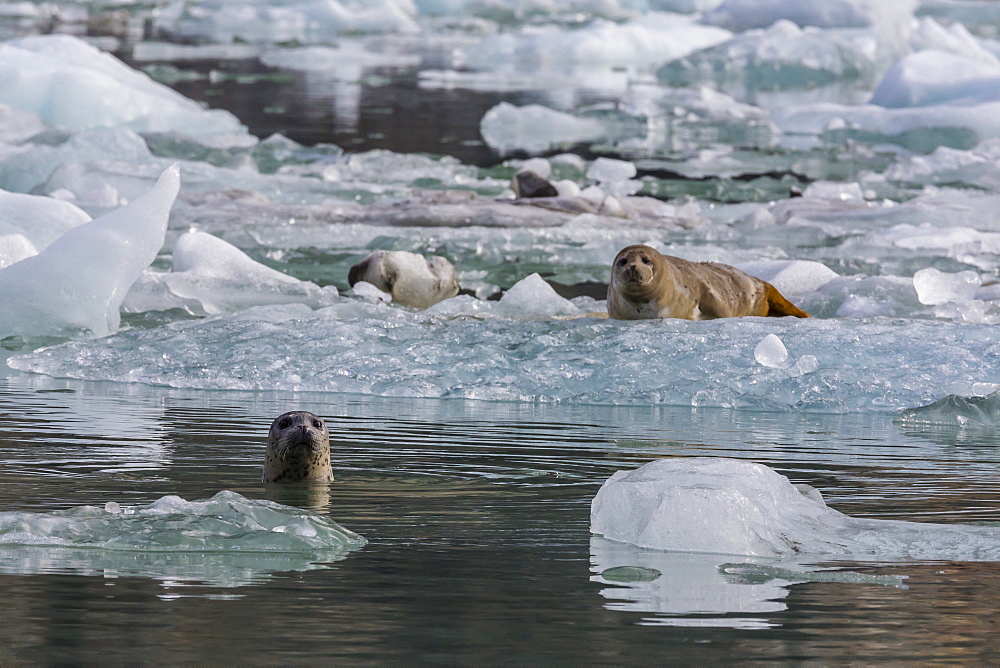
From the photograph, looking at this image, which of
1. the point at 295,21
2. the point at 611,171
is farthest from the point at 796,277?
the point at 295,21

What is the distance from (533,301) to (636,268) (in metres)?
1.08

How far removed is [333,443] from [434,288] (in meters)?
4.04

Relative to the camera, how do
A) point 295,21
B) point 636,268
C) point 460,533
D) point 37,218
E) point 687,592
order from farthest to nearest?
point 295,21 < point 37,218 < point 636,268 < point 460,533 < point 687,592

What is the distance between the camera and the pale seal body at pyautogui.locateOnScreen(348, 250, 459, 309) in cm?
865

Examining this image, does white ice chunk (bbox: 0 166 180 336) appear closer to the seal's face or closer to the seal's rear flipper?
the seal's face

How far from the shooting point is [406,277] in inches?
343

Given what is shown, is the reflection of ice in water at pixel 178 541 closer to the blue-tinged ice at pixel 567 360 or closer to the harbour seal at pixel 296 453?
the harbour seal at pixel 296 453

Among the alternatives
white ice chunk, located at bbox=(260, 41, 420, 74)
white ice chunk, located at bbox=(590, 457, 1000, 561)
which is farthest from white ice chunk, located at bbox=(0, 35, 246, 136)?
white ice chunk, located at bbox=(590, 457, 1000, 561)

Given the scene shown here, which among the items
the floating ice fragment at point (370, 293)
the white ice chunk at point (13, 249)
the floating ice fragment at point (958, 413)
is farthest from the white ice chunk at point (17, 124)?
the floating ice fragment at point (958, 413)

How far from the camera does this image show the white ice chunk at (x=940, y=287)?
319 inches

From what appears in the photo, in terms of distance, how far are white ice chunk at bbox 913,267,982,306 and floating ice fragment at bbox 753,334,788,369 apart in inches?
83.6

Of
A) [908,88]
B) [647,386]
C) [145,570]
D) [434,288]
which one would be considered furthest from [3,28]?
A: [145,570]

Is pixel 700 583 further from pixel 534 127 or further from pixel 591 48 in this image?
pixel 591 48

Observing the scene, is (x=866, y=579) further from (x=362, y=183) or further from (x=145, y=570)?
(x=362, y=183)
